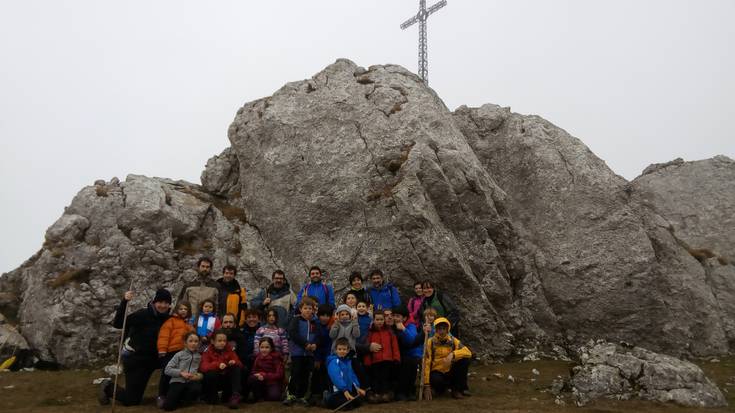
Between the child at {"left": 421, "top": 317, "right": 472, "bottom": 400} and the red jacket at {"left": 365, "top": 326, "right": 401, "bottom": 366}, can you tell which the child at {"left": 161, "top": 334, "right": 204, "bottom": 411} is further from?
the child at {"left": 421, "top": 317, "right": 472, "bottom": 400}

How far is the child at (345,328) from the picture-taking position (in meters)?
12.3

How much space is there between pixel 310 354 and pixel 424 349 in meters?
2.97

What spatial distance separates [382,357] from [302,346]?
82.0 inches

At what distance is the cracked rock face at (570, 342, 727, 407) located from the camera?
12000mm

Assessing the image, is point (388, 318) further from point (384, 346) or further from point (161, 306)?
point (161, 306)

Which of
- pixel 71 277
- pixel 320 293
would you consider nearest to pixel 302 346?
pixel 320 293

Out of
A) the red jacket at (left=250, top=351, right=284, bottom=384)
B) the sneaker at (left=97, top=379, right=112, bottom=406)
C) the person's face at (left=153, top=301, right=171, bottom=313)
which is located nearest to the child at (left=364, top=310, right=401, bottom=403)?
the red jacket at (left=250, top=351, right=284, bottom=384)

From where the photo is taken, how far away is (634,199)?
21.6 m

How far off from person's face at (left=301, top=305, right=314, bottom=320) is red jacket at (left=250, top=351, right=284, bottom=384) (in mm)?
1257

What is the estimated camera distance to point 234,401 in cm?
1152

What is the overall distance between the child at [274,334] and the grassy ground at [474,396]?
4.58ft

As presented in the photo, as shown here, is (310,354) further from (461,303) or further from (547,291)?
(547,291)

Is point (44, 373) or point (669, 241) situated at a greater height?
point (669, 241)

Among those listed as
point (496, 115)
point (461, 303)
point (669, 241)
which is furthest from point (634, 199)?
point (461, 303)
